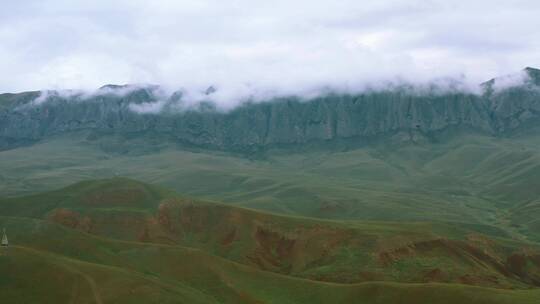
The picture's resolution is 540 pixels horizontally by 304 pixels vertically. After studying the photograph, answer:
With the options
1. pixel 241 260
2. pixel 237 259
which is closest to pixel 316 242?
pixel 241 260

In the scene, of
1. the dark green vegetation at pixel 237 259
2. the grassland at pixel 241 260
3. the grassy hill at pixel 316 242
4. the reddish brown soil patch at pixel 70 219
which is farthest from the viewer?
the reddish brown soil patch at pixel 70 219

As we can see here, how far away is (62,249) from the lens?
140875 millimetres

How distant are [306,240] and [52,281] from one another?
73.9 m

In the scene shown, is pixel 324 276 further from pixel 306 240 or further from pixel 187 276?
pixel 187 276

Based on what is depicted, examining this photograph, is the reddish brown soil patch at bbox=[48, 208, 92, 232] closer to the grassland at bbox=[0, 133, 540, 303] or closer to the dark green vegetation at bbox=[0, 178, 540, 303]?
the grassland at bbox=[0, 133, 540, 303]

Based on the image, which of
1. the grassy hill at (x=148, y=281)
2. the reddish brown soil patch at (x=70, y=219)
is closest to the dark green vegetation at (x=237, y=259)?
the grassy hill at (x=148, y=281)

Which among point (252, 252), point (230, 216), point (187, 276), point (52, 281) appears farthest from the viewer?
point (230, 216)

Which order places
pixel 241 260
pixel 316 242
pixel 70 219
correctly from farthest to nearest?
pixel 70 219, pixel 316 242, pixel 241 260

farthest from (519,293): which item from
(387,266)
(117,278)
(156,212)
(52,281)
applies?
(156,212)

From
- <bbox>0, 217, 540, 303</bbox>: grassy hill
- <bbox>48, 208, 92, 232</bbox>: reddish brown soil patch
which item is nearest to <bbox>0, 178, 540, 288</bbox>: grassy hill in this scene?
<bbox>48, 208, 92, 232</bbox>: reddish brown soil patch

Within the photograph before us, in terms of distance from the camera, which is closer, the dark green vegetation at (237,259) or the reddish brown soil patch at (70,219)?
the dark green vegetation at (237,259)

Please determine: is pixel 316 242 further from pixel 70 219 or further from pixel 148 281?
pixel 70 219

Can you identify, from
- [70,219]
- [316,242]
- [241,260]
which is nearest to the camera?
[241,260]

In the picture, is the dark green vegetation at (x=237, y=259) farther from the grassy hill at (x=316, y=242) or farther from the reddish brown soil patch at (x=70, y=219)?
the reddish brown soil patch at (x=70, y=219)
